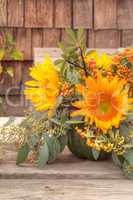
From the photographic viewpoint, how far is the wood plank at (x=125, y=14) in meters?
3.11

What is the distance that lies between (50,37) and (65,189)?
224 centimetres

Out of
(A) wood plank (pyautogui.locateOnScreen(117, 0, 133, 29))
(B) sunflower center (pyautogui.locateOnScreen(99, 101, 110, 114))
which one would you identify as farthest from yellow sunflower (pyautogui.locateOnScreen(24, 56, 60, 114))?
(A) wood plank (pyautogui.locateOnScreen(117, 0, 133, 29))

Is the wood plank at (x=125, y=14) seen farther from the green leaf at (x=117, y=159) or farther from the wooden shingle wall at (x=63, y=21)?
the green leaf at (x=117, y=159)

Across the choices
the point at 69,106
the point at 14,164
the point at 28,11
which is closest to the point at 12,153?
the point at 14,164

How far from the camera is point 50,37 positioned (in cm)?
315

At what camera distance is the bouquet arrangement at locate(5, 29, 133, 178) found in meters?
1.07

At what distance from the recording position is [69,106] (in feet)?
3.74

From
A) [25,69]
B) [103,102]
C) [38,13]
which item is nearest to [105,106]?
[103,102]

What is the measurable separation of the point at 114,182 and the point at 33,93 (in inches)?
11.4

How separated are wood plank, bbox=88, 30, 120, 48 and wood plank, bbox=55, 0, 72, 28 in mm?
181

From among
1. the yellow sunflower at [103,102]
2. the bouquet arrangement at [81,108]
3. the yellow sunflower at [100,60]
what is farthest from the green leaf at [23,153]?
the yellow sunflower at [100,60]

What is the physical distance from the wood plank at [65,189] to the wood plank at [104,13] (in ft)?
7.11

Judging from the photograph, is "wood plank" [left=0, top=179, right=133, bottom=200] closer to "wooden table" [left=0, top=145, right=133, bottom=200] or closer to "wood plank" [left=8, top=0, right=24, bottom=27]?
"wooden table" [left=0, top=145, right=133, bottom=200]

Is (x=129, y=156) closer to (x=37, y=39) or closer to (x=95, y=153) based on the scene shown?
(x=95, y=153)
